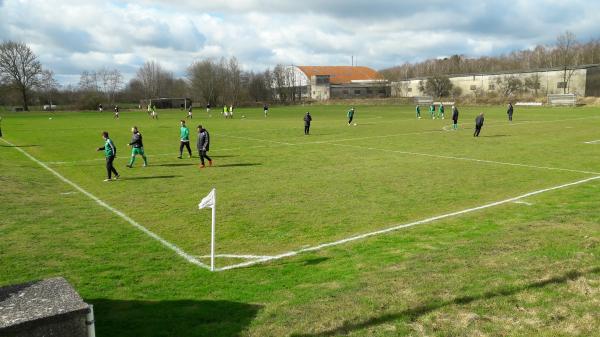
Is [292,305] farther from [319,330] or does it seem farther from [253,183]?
[253,183]

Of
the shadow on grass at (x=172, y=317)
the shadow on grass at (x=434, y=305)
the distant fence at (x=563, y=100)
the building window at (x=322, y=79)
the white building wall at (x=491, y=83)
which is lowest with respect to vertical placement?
the shadow on grass at (x=172, y=317)

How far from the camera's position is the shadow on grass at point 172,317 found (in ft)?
19.5

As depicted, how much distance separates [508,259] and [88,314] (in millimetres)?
6531

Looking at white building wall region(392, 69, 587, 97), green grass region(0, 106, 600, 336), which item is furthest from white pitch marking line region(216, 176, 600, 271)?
white building wall region(392, 69, 587, 97)

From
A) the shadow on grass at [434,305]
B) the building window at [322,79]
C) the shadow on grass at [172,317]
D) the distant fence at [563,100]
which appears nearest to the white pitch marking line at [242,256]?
the shadow on grass at [172,317]

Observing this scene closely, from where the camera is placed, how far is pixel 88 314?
11.6 ft

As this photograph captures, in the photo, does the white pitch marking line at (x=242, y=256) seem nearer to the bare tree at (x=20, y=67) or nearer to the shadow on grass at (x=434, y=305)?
the shadow on grass at (x=434, y=305)

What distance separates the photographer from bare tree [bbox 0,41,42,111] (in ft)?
303

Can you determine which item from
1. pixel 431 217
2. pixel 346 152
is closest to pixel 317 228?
pixel 431 217

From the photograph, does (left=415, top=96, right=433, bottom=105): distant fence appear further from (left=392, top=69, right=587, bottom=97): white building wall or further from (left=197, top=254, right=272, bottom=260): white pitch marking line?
(left=197, top=254, right=272, bottom=260): white pitch marking line

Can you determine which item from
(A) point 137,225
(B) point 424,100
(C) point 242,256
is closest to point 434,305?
(C) point 242,256

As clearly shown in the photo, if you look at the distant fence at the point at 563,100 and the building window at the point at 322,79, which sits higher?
the building window at the point at 322,79

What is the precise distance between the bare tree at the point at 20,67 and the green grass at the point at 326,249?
3311 inches

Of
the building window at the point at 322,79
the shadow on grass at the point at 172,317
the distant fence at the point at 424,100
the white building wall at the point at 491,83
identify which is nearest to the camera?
the shadow on grass at the point at 172,317
